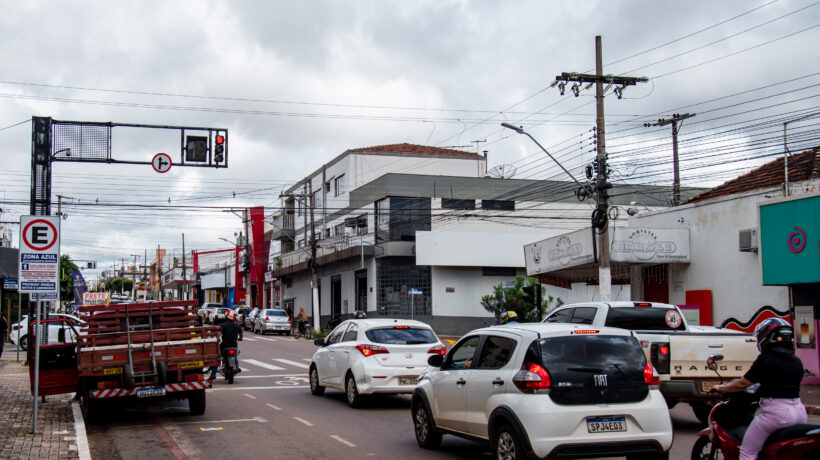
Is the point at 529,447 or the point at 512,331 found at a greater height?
the point at 512,331

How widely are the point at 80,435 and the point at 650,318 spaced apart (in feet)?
29.5

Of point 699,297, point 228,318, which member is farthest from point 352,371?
point 699,297

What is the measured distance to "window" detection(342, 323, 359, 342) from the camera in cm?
1488

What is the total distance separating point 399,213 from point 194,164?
2738 centimetres

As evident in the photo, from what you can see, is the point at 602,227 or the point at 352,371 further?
the point at 602,227

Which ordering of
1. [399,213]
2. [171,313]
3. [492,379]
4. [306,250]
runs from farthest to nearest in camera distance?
[306,250]
[399,213]
[171,313]
[492,379]

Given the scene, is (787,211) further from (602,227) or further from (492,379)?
(492,379)

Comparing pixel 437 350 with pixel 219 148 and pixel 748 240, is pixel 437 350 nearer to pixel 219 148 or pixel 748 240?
pixel 219 148

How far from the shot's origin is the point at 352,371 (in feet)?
47.5

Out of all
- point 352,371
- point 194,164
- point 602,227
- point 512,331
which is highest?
point 194,164

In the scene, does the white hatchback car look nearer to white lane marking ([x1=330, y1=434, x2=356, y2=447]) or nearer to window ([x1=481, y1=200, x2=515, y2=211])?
white lane marking ([x1=330, y1=434, x2=356, y2=447])

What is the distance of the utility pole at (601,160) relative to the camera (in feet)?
75.5

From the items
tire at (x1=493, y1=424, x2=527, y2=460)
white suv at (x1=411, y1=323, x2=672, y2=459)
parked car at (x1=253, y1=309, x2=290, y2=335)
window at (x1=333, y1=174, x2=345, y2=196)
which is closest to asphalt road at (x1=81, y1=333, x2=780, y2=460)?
tire at (x1=493, y1=424, x2=527, y2=460)

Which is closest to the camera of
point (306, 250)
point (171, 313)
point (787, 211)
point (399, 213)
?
point (171, 313)
